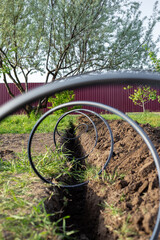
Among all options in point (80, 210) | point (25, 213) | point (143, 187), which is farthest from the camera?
point (80, 210)

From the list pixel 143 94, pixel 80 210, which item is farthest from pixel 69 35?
pixel 80 210

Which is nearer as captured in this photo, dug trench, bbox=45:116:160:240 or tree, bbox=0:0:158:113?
dug trench, bbox=45:116:160:240

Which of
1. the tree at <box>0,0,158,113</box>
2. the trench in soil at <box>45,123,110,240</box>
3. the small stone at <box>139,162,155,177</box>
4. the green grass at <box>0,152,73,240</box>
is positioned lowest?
the trench in soil at <box>45,123,110,240</box>

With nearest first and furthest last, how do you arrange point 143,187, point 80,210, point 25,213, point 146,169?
point 25,213
point 143,187
point 146,169
point 80,210

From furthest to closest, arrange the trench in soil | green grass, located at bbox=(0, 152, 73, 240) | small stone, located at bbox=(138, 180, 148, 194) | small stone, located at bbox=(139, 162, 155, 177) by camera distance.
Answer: small stone, located at bbox=(139, 162, 155, 177) → the trench in soil → small stone, located at bbox=(138, 180, 148, 194) → green grass, located at bbox=(0, 152, 73, 240)

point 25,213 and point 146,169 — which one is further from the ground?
point 146,169

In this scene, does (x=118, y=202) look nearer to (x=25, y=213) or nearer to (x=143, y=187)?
(x=143, y=187)

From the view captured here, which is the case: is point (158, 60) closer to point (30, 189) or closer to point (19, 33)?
point (19, 33)

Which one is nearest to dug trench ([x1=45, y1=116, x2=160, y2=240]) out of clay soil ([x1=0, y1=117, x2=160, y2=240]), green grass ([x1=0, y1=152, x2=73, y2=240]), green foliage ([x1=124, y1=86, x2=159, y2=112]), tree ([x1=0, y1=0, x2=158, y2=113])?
clay soil ([x1=0, y1=117, x2=160, y2=240])

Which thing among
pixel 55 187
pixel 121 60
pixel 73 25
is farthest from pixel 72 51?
pixel 55 187

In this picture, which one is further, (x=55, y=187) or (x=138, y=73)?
(x=55, y=187)

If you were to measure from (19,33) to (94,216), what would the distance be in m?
8.13

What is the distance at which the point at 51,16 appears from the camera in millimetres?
8828

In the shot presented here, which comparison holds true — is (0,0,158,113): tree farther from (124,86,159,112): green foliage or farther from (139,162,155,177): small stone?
(139,162,155,177): small stone
